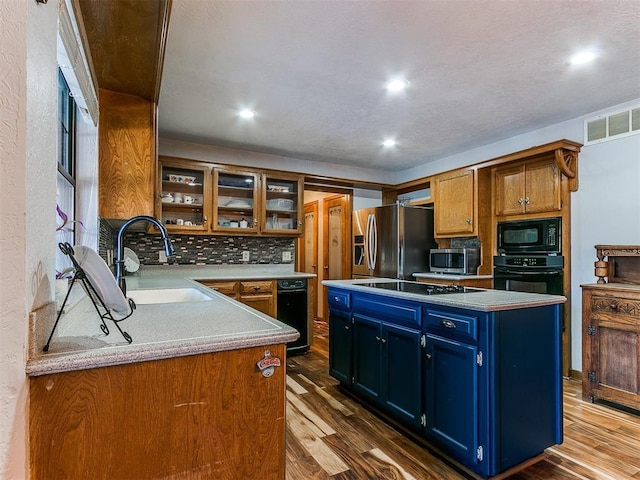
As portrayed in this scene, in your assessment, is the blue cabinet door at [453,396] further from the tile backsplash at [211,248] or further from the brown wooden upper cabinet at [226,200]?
the tile backsplash at [211,248]

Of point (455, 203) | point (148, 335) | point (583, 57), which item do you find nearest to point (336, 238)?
point (455, 203)

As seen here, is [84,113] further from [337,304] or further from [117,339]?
[337,304]

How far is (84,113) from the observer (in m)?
1.86

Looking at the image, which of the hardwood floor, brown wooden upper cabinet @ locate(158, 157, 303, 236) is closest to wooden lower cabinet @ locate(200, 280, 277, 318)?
brown wooden upper cabinet @ locate(158, 157, 303, 236)

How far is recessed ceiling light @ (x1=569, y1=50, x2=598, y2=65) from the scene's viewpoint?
209 cm

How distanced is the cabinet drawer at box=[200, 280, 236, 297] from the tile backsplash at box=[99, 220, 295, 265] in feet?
1.98

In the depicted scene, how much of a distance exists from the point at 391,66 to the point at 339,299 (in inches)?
66.8

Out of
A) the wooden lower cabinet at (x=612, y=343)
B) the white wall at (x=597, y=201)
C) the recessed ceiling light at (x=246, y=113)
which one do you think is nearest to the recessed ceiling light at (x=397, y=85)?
the recessed ceiling light at (x=246, y=113)

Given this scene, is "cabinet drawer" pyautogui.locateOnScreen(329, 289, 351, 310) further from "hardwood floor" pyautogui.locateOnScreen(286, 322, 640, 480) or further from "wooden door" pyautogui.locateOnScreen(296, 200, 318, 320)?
"wooden door" pyautogui.locateOnScreen(296, 200, 318, 320)

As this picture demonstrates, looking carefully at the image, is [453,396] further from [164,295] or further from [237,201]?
[237,201]

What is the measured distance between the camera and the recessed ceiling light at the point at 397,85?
2.44 m

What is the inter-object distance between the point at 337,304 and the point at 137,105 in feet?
6.40

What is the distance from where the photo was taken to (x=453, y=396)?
1.85 meters

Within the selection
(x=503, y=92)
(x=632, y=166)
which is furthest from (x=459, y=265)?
(x=503, y=92)
